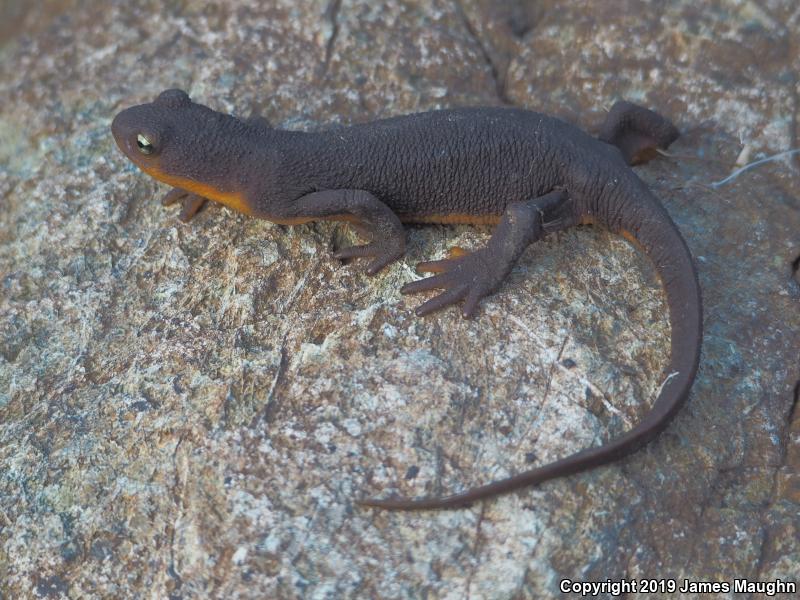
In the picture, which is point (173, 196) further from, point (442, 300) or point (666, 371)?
point (666, 371)

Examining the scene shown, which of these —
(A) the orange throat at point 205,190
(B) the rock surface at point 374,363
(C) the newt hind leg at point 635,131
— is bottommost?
(B) the rock surface at point 374,363

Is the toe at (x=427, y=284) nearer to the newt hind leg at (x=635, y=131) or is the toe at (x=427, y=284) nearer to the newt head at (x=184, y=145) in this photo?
the newt head at (x=184, y=145)

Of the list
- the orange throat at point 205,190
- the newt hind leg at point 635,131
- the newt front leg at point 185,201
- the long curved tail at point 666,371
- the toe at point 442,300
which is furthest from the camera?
the newt hind leg at point 635,131

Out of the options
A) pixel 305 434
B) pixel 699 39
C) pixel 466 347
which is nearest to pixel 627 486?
pixel 466 347

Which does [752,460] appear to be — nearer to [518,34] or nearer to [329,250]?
[329,250]

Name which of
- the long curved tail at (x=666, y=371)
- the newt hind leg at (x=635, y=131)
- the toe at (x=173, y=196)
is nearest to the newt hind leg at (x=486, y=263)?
the long curved tail at (x=666, y=371)

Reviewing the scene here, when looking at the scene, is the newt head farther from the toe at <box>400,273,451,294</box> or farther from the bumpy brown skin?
the toe at <box>400,273,451,294</box>

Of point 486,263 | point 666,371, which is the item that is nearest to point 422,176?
point 486,263
